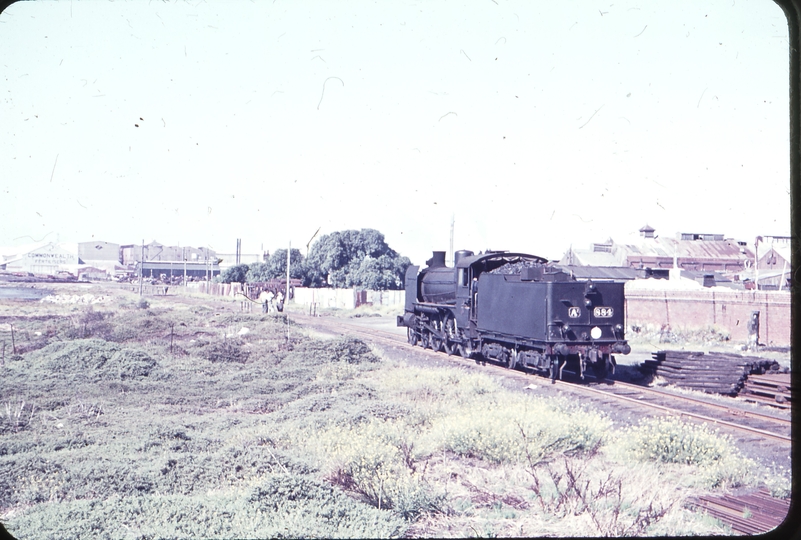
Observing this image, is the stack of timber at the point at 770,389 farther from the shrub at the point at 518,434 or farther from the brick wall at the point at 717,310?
the brick wall at the point at 717,310

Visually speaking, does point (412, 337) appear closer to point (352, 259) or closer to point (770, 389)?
point (770, 389)

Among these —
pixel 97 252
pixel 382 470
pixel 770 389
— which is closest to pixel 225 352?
pixel 382 470

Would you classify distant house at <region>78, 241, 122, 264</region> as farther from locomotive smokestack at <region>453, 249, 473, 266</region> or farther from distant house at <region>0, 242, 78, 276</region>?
locomotive smokestack at <region>453, 249, 473, 266</region>

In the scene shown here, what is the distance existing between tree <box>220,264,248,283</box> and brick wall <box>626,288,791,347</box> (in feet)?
140

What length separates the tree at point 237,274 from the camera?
6147cm

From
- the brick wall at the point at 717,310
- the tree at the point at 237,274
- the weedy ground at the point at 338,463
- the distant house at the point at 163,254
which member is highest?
the distant house at the point at 163,254

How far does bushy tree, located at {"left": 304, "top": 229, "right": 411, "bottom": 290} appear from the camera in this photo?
173 feet

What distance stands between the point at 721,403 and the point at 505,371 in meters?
5.39

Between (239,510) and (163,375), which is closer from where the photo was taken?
(239,510)

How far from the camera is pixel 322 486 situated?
6500mm

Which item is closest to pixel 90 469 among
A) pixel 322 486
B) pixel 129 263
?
pixel 322 486

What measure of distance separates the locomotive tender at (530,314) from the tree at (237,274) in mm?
45512

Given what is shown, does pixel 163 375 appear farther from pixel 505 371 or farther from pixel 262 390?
pixel 505 371

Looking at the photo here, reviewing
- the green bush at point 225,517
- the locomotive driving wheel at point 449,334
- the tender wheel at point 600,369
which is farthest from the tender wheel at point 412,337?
the green bush at point 225,517
